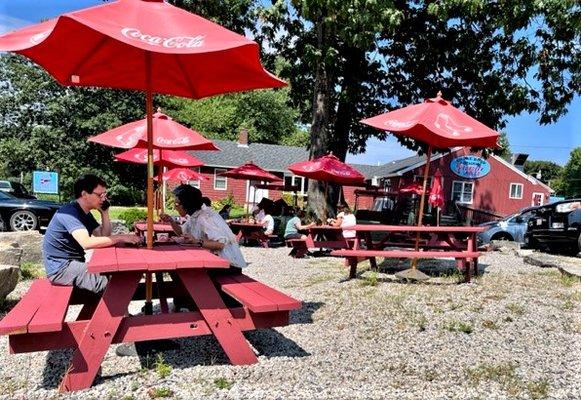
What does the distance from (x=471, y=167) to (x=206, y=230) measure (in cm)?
3280

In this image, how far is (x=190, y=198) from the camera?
5.02 metres

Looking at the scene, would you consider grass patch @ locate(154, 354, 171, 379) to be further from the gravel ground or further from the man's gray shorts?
the man's gray shorts

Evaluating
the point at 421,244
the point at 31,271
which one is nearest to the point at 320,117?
the point at 421,244

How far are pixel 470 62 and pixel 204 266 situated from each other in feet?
49.0

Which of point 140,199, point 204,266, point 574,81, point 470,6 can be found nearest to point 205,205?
point 204,266

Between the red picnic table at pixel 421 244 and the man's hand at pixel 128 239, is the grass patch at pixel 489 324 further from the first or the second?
the man's hand at pixel 128 239

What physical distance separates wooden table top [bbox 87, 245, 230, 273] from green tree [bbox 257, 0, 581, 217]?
9.48 metres

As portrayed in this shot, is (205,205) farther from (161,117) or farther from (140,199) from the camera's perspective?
(140,199)

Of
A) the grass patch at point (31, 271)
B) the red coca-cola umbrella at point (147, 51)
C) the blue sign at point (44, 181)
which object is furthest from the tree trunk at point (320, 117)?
the blue sign at point (44, 181)

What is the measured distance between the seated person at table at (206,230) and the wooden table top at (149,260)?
0.39m

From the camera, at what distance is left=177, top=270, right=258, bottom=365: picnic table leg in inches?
158

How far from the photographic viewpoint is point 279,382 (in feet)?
12.4

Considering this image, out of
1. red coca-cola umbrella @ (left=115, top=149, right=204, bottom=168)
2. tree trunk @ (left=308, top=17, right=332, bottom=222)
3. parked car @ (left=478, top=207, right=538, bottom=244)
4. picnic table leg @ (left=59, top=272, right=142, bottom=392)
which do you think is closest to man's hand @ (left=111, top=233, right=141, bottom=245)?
picnic table leg @ (left=59, top=272, right=142, bottom=392)

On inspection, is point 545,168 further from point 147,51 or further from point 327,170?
point 147,51
